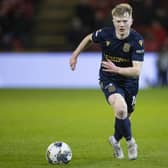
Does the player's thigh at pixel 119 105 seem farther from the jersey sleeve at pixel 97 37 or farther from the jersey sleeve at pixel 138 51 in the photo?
the jersey sleeve at pixel 97 37

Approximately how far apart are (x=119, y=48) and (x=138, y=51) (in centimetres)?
29

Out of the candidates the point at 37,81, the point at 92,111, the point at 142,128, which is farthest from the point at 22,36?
the point at 142,128

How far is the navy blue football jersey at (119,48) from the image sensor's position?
892 cm

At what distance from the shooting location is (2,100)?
58.7 ft

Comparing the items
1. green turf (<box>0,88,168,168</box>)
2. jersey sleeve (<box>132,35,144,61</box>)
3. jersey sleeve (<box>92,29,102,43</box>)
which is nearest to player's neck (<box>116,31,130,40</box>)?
jersey sleeve (<box>132,35,144,61</box>)

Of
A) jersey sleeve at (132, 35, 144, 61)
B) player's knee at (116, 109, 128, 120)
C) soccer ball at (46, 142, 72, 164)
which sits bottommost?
soccer ball at (46, 142, 72, 164)

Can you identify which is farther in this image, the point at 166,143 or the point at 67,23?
the point at 67,23

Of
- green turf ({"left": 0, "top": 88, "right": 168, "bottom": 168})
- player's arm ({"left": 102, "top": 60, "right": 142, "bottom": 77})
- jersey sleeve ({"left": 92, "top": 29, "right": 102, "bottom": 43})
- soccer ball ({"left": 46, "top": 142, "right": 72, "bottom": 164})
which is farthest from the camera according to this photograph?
jersey sleeve ({"left": 92, "top": 29, "right": 102, "bottom": 43})

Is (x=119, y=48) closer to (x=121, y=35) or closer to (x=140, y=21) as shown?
(x=121, y=35)

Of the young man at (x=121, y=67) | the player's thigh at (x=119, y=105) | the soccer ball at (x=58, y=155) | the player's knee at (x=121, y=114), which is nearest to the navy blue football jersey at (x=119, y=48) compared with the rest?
the young man at (x=121, y=67)

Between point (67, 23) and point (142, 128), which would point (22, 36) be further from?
point (142, 128)

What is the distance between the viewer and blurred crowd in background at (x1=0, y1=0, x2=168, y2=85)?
75.3 feet

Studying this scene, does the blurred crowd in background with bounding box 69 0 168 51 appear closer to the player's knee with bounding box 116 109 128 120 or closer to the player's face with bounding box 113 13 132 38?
the player's face with bounding box 113 13 132 38

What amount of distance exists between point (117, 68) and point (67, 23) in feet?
55.6
